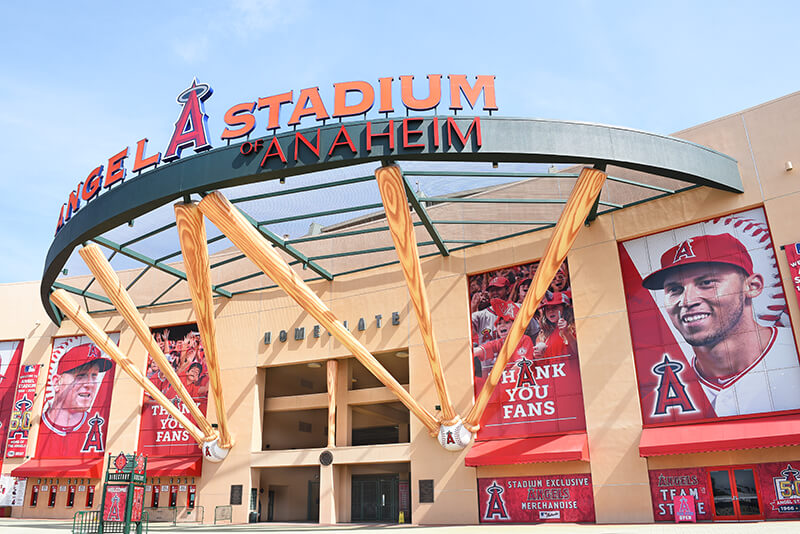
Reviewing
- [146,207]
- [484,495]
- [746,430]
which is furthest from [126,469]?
[746,430]

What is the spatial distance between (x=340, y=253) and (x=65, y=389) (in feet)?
64.6

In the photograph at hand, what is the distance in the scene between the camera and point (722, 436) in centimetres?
2041

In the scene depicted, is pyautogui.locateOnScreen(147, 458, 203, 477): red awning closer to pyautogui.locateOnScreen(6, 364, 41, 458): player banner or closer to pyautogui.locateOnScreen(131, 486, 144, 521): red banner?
pyautogui.locateOnScreen(6, 364, 41, 458): player banner

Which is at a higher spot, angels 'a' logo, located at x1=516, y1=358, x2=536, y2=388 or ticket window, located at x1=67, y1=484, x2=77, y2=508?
angels 'a' logo, located at x1=516, y1=358, x2=536, y2=388

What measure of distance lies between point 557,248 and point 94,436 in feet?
94.5

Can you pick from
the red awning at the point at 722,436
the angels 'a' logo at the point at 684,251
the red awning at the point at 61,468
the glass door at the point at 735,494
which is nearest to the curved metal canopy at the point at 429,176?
the angels 'a' logo at the point at 684,251

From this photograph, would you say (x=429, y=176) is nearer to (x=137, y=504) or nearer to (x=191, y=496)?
(x=137, y=504)

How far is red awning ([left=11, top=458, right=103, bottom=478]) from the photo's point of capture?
3344 centimetres

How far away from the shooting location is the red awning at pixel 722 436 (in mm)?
19344

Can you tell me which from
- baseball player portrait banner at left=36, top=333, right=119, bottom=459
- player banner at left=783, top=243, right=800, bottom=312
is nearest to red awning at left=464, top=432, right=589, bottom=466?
player banner at left=783, top=243, right=800, bottom=312

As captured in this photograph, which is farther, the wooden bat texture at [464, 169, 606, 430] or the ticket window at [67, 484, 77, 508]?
the ticket window at [67, 484, 77, 508]

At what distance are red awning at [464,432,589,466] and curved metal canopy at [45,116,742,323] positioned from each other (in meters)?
8.92

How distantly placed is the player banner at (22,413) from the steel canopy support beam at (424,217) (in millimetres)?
27045

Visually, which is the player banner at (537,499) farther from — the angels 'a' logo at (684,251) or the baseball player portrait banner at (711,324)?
the angels 'a' logo at (684,251)
